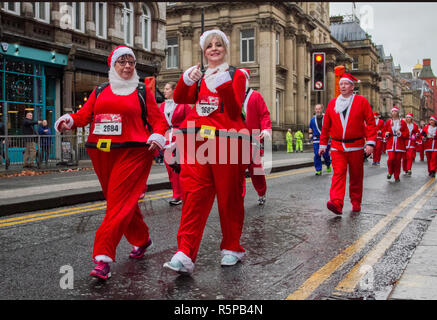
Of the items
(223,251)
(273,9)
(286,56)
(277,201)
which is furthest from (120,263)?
(286,56)

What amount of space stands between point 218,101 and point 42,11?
18666 millimetres

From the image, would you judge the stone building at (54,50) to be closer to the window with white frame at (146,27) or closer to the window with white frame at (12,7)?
the window with white frame at (12,7)

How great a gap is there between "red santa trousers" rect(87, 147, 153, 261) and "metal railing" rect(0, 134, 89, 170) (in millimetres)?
11446

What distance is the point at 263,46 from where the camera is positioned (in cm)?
3862

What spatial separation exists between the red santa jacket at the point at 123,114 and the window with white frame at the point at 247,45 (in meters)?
36.2

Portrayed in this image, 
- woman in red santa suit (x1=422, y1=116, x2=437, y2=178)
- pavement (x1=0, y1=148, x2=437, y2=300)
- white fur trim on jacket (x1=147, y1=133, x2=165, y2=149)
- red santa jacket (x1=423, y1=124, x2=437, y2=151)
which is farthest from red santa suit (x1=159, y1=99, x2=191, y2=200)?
red santa jacket (x1=423, y1=124, x2=437, y2=151)

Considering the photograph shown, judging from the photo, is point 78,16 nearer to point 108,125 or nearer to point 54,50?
point 54,50

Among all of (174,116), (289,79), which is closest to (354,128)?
(174,116)

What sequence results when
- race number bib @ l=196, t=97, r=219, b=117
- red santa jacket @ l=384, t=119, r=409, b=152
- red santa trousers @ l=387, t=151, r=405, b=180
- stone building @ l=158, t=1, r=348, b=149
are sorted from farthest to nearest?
stone building @ l=158, t=1, r=348, b=149
red santa jacket @ l=384, t=119, r=409, b=152
red santa trousers @ l=387, t=151, r=405, b=180
race number bib @ l=196, t=97, r=219, b=117

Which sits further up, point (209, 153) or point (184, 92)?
point (184, 92)

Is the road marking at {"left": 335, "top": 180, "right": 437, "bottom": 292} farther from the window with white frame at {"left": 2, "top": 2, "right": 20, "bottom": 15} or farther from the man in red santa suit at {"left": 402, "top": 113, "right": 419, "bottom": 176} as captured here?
the window with white frame at {"left": 2, "top": 2, "right": 20, "bottom": 15}

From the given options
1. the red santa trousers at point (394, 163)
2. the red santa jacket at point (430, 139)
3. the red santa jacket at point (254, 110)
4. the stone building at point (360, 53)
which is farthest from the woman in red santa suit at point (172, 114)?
the stone building at point (360, 53)

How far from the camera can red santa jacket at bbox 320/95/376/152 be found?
7613mm

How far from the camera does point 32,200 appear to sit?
7.98 meters
